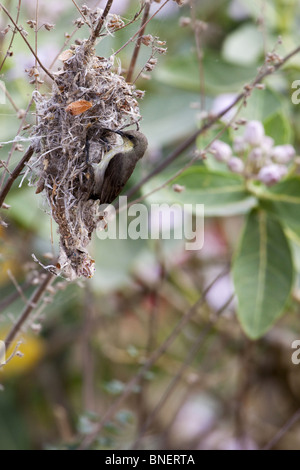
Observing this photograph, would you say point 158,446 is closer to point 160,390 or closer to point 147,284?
point 147,284

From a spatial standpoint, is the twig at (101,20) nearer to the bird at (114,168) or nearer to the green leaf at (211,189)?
the bird at (114,168)

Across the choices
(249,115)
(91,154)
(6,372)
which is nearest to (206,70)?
(249,115)

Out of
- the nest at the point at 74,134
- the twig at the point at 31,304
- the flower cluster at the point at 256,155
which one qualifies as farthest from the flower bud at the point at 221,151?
the twig at the point at 31,304

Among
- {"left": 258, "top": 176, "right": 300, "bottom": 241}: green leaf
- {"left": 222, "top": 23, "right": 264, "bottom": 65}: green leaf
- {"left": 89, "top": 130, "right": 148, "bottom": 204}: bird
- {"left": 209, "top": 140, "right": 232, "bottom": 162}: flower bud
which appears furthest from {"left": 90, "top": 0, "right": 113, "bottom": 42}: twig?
{"left": 222, "top": 23, "right": 264, "bottom": 65}: green leaf

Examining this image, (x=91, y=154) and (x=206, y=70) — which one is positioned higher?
(x=206, y=70)

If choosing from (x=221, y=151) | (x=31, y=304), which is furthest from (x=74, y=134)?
(x=221, y=151)
